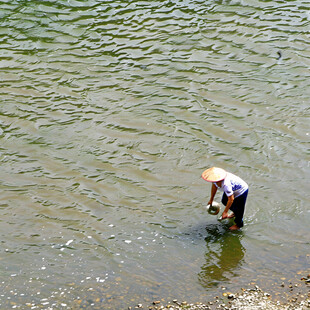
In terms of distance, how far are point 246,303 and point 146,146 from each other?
553 centimetres

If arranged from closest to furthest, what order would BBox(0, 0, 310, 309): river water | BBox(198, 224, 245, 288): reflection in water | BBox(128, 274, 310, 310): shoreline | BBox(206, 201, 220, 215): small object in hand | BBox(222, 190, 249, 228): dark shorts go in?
BBox(128, 274, 310, 310): shoreline → BBox(198, 224, 245, 288): reflection in water → BBox(0, 0, 310, 309): river water → BBox(222, 190, 249, 228): dark shorts → BBox(206, 201, 220, 215): small object in hand

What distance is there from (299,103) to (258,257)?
6010mm

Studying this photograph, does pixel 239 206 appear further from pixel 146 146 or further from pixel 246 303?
pixel 146 146

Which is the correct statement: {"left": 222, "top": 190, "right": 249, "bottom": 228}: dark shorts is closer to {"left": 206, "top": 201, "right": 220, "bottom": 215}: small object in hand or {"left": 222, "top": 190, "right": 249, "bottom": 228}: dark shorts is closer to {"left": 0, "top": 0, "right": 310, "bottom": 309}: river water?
{"left": 206, "top": 201, "right": 220, "bottom": 215}: small object in hand

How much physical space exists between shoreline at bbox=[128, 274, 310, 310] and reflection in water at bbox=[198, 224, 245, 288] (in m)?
0.53

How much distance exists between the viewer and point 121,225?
1102cm

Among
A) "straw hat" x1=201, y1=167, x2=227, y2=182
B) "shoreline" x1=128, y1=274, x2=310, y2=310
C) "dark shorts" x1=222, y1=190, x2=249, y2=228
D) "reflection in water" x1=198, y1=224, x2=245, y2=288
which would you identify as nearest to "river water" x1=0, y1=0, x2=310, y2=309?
"reflection in water" x1=198, y1=224, x2=245, y2=288

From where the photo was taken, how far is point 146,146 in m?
13.5

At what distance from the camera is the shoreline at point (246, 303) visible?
29.0 feet

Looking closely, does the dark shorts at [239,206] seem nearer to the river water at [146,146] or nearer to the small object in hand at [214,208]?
the small object in hand at [214,208]

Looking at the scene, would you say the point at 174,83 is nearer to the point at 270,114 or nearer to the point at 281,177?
the point at 270,114

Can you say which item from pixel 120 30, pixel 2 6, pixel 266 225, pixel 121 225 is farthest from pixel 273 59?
pixel 2 6

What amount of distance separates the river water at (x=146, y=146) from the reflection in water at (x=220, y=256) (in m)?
0.03

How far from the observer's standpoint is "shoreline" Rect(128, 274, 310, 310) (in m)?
8.84
